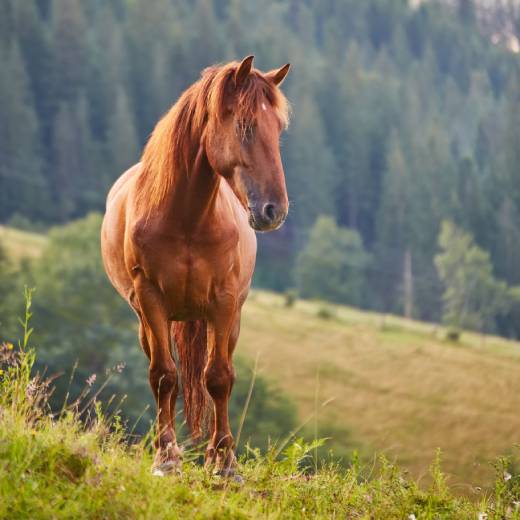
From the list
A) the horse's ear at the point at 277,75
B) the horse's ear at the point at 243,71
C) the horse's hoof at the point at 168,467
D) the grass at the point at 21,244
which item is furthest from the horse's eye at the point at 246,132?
the grass at the point at 21,244

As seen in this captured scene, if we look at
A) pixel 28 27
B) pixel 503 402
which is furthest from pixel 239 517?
pixel 28 27

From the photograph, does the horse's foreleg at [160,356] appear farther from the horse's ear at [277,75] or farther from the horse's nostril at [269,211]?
the horse's ear at [277,75]

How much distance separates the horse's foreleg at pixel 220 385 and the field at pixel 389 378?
1505 inches

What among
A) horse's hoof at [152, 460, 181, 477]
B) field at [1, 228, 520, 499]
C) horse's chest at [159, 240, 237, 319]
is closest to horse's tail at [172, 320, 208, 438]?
horse's chest at [159, 240, 237, 319]

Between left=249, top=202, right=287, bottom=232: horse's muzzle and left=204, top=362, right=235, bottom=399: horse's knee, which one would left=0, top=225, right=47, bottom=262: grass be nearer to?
left=204, top=362, right=235, bottom=399: horse's knee

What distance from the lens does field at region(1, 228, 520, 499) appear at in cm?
5172

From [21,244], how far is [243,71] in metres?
69.5

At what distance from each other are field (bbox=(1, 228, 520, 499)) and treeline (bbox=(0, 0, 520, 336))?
30.6 m

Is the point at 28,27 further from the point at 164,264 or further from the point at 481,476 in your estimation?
the point at 164,264

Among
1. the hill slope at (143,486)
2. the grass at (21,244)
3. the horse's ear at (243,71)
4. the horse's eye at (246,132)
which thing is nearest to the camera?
the hill slope at (143,486)

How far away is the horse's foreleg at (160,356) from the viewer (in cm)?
738

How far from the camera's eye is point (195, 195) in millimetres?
7406

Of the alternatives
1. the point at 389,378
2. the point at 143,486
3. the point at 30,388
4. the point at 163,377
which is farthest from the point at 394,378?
the point at 143,486

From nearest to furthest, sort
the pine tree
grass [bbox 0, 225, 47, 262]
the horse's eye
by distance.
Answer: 1. the horse's eye
2. grass [bbox 0, 225, 47, 262]
3. the pine tree
